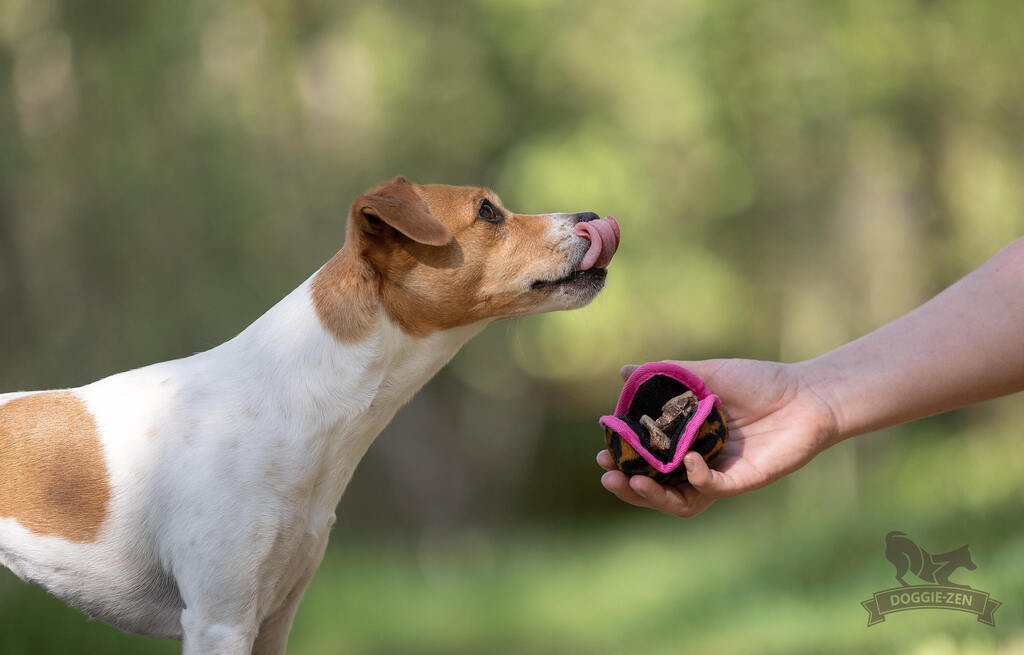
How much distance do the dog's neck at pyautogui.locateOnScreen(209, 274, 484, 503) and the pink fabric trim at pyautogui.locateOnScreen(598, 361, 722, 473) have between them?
69cm

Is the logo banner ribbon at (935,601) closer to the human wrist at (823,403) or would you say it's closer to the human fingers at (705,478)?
the human wrist at (823,403)

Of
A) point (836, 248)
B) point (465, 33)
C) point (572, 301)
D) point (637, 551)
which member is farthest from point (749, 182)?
point (572, 301)

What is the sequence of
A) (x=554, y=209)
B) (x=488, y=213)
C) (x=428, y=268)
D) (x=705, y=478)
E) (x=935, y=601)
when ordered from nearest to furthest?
(x=705, y=478) < (x=428, y=268) < (x=488, y=213) < (x=935, y=601) < (x=554, y=209)

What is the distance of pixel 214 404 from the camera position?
3.16 meters

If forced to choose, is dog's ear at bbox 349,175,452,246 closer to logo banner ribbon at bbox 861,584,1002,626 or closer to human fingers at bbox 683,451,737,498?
human fingers at bbox 683,451,737,498

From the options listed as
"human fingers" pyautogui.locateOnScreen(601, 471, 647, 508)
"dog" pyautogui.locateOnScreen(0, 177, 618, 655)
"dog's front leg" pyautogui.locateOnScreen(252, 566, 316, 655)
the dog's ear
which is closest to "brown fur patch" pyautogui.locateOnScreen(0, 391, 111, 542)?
"dog" pyautogui.locateOnScreen(0, 177, 618, 655)

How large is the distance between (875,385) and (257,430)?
202cm

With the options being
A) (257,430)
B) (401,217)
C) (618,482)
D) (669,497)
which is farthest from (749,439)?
(257,430)

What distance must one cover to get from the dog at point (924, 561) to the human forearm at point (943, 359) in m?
2.47

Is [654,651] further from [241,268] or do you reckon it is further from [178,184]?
[178,184]

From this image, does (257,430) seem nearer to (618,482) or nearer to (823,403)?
(618,482)

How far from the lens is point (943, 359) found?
9.72ft

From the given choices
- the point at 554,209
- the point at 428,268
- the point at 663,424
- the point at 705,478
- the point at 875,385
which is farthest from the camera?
the point at 554,209

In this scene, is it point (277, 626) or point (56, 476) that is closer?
point (56, 476)
